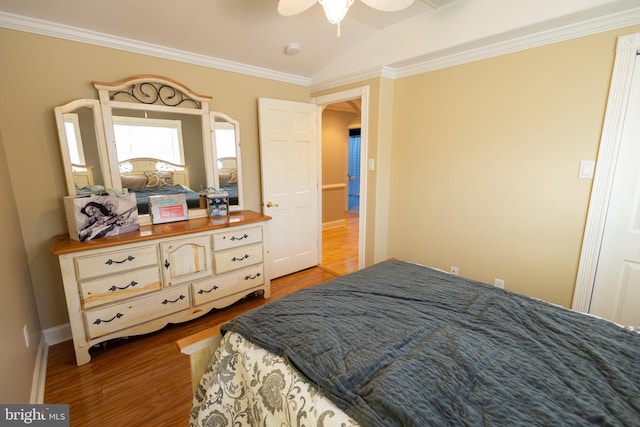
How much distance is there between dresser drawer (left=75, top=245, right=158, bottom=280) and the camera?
6.21 feet

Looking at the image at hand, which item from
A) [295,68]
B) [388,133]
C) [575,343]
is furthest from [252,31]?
[575,343]

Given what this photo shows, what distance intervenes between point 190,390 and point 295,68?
3023 millimetres

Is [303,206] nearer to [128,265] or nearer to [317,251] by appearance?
[317,251]

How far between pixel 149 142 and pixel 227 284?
1.41 meters

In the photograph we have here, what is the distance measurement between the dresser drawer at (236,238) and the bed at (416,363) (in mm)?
1216

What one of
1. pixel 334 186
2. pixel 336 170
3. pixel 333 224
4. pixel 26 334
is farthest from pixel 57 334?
pixel 336 170

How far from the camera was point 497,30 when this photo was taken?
1.97 meters

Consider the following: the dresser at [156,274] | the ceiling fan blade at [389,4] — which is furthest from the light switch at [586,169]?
the dresser at [156,274]

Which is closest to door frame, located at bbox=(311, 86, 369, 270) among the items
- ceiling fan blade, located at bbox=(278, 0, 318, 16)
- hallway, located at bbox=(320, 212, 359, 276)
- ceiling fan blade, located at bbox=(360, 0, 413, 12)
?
hallway, located at bbox=(320, 212, 359, 276)

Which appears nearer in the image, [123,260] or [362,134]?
[123,260]

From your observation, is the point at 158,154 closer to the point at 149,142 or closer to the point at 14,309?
the point at 149,142

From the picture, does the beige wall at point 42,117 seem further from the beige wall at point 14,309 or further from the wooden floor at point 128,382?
the wooden floor at point 128,382

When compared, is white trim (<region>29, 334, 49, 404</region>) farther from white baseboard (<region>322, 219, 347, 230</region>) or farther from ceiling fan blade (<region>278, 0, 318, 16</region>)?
white baseboard (<region>322, 219, 347, 230</region>)

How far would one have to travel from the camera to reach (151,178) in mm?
2461
